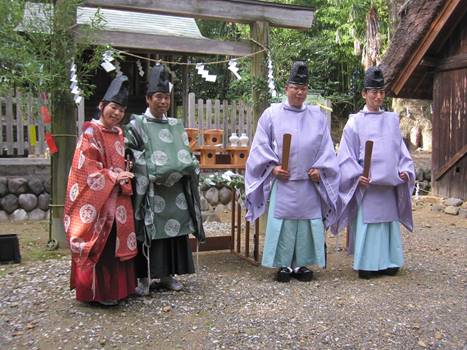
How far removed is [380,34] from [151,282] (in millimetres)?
13702

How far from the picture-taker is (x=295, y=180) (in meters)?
4.43

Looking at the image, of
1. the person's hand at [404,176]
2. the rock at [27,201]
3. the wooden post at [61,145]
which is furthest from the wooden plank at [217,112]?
the person's hand at [404,176]

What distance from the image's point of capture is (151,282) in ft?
14.0

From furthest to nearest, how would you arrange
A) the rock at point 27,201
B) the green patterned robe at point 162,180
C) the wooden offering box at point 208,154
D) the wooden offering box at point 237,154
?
the rock at point 27,201
the wooden offering box at point 237,154
the wooden offering box at point 208,154
the green patterned robe at point 162,180

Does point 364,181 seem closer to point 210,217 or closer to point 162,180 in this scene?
point 162,180

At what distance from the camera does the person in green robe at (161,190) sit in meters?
3.79

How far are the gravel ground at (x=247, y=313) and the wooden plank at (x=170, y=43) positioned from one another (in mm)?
2901

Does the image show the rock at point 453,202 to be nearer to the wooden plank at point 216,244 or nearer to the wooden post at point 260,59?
the wooden post at point 260,59

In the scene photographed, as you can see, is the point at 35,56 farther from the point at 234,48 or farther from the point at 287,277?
the point at 287,277

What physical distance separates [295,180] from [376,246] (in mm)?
971

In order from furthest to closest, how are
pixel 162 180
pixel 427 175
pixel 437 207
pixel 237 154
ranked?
pixel 427 175
pixel 437 207
pixel 237 154
pixel 162 180

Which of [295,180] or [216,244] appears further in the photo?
[216,244]

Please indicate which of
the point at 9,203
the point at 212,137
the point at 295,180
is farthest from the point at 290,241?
the point at 9,203

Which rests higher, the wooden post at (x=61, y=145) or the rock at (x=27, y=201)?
the wooden post at (x=61, y=145)
